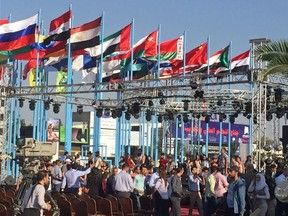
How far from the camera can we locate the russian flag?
1266 inches

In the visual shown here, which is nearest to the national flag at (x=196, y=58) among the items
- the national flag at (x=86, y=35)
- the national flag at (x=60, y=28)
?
the national flag at (x=86, y=35)

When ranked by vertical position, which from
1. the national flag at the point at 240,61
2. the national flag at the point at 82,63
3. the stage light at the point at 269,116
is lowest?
the stage light at the point at 269,116

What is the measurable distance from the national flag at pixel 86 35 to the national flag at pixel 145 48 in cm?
485

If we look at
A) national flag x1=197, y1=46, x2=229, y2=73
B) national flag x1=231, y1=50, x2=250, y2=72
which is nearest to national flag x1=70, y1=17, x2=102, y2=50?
national flag x1=197, y1=46, x2=229, y2=73

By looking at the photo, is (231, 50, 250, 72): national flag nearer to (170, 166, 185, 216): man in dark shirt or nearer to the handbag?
(170, 166, 185, 216): man in dark shirt

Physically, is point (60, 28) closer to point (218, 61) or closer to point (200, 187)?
point (218, 61)

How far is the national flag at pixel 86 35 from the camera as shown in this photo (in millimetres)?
31844

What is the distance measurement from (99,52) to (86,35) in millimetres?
2935

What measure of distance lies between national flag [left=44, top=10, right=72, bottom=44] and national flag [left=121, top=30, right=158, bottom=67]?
514 cm

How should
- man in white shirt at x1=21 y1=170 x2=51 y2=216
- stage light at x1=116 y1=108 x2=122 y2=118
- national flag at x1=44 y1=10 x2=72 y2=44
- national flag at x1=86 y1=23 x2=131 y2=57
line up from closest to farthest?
man in white shirt at x1=21 y1=170 x2=51 y2=216 → national flag at x1=44 y1=10 x2=72 y2=44 → national flag at x1=86 y1=23 x2=131 y2=57 → stage light at x1=116 y1=108 x2=122 y2=118

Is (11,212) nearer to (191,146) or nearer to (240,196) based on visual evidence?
(240,196)

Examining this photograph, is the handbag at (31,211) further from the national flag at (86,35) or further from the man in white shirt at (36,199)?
the national flag at (86,35)

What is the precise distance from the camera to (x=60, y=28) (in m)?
32.8

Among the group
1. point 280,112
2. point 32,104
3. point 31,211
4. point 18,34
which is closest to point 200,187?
point 31,211
